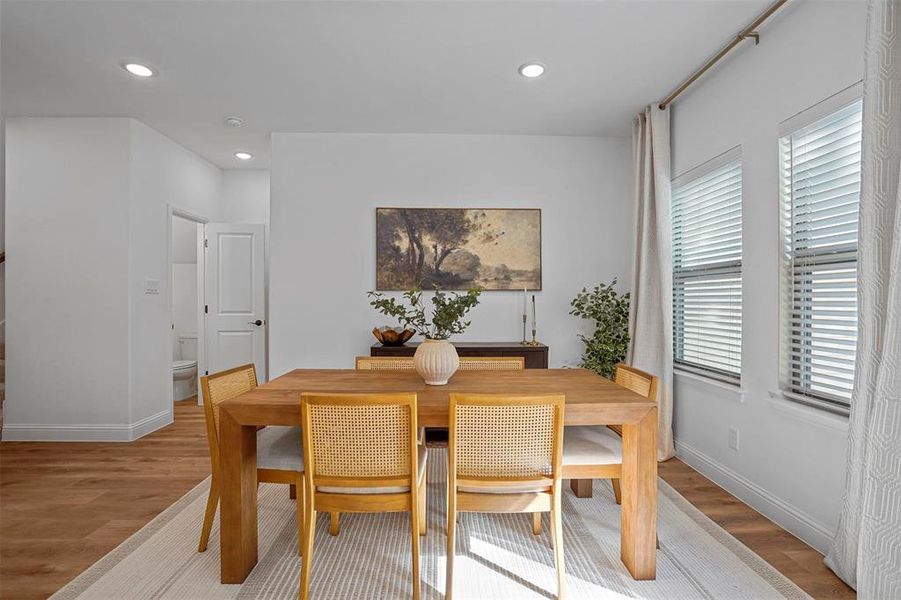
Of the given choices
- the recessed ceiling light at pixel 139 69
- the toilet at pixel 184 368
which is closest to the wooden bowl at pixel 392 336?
the recessed ceiling light at pixel 139 69

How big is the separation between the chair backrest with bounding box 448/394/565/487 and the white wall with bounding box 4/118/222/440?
340cm

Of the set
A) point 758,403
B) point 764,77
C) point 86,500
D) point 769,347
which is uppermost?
point 764,77

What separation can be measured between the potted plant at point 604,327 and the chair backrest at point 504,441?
7.24 feet

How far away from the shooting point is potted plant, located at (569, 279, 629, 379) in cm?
380

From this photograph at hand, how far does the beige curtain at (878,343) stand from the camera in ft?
5.22

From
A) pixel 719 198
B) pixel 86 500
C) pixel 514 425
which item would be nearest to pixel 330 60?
pixel 514 425

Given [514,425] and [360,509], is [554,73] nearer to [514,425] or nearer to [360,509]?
[514,425]

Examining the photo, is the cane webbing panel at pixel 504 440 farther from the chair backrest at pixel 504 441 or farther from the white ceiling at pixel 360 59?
the white ceiling at pixel 360 59

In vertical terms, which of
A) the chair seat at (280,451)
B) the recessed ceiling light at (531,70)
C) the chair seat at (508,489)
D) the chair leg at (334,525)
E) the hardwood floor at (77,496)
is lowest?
the hardwood floor at (77,496)

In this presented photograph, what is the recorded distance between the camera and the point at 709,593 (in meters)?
1.81

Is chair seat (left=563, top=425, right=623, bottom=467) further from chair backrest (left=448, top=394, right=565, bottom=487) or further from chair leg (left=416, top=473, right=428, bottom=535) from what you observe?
chair leg (left=416, top=473, right=428, bottom=535)

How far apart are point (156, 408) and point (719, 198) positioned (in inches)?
192

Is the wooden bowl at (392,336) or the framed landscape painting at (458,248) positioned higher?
the framed landscape painting at (458,248)

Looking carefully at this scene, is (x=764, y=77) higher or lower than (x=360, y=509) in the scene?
higher
